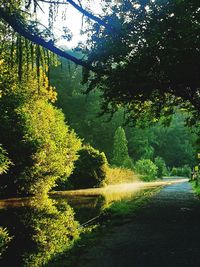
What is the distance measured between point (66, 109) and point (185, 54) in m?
64.2

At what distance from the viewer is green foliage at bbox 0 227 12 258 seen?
9141mm

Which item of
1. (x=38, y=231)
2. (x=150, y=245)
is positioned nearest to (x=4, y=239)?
A: (x=38, y=231)

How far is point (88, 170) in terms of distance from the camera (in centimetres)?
3447

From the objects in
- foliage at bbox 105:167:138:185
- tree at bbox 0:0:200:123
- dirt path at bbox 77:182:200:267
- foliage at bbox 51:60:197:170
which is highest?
foliage at bbox 51:60:197:170

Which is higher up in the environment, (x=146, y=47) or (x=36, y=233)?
(x=146, y=47)

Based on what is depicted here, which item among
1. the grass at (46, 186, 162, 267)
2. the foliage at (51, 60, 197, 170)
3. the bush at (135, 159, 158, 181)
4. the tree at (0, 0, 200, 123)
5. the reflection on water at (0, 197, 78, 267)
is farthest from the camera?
the foliage at (51, 60, 197, 170)

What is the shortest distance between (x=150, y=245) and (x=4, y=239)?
4.02 meters

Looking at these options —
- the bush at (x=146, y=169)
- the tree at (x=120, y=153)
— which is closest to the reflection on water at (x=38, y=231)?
the bush at (x=146, y=169)

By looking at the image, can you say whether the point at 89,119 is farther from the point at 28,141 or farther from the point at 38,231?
the point at 38,231

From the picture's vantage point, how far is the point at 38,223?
12867 mm

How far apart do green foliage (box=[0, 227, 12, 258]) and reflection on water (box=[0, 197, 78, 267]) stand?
11cm

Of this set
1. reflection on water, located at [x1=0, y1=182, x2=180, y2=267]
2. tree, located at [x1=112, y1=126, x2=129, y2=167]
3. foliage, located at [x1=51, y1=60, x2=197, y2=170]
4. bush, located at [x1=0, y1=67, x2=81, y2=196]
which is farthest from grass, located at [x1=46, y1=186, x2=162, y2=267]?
foliage, located at [x1=51, y1=60, x2=197, y2=170]

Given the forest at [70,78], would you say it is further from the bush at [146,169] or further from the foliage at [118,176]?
the bush at [146,169]

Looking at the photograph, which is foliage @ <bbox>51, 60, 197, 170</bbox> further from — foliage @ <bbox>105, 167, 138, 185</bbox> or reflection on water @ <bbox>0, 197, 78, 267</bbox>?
reflection on water @ <bbox>0, 197, 78, 267</bbox>
